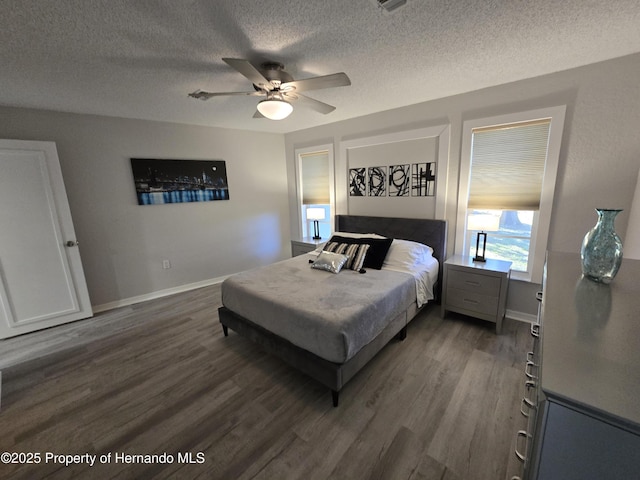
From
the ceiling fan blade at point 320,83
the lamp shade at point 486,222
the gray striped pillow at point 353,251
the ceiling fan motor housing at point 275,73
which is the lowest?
the gray striped pillow at point 353,251

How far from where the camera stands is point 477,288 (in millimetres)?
2693

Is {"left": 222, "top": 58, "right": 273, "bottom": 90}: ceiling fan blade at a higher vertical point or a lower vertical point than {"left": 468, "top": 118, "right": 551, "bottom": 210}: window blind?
higher

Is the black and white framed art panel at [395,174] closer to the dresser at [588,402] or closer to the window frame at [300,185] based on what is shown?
the window frame at [300,185]

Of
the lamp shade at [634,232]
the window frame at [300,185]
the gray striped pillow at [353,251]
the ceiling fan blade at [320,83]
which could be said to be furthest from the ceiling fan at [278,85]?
the lamp shade at [634,232]

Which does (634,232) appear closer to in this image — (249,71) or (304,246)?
(249,71)

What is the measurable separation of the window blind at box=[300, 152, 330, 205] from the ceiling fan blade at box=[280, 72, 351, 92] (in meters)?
2.25

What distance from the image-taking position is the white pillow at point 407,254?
9.64ft

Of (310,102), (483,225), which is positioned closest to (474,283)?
(483,225)

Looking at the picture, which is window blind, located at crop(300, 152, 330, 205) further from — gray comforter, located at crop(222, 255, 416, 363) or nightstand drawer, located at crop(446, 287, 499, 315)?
nightstand drawer, located at crop(446, 287, 499, 315)

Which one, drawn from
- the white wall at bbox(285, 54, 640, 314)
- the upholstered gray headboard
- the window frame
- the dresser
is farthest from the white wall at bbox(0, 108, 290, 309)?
the dresser

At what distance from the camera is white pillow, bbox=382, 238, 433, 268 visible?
2.94 m

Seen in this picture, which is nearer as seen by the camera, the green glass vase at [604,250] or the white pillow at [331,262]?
the green glass vase at [604,250]

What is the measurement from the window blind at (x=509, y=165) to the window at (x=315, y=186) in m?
2.03

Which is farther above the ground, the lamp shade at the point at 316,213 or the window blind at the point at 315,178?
the window blind at the point at 315,178
